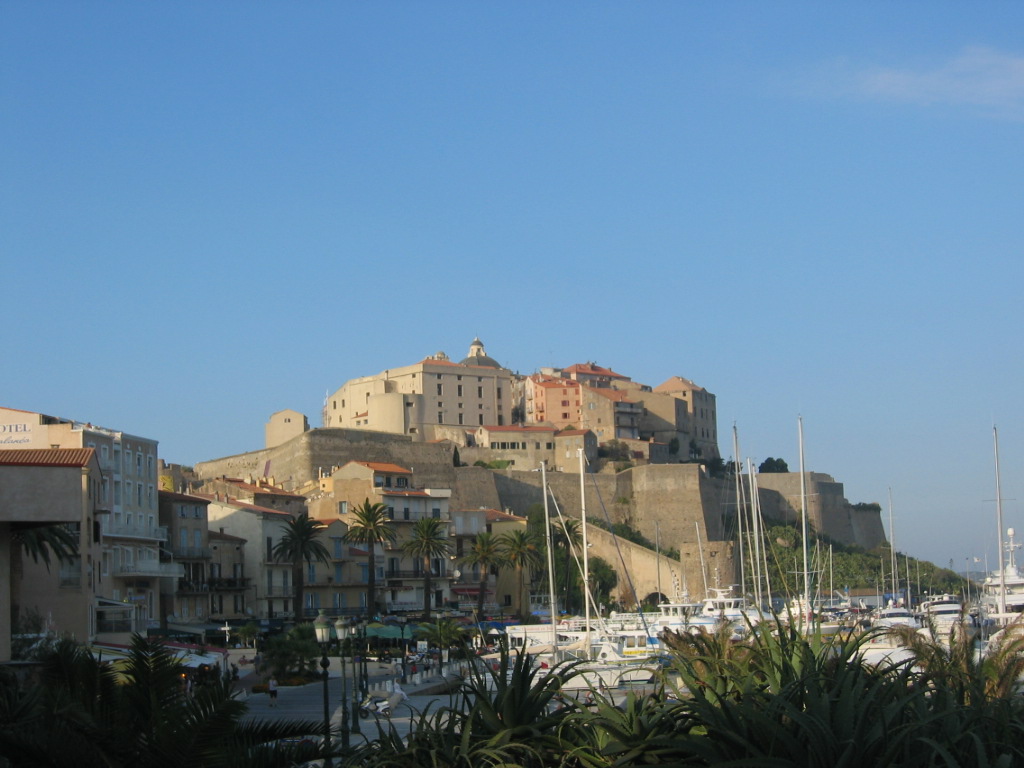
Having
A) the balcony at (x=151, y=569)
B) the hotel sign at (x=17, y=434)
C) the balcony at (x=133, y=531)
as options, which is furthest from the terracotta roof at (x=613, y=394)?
the hotel sign at (x=17, y=434)

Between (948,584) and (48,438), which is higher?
(48,438)

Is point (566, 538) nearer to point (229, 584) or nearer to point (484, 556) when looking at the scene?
point (484, 556)

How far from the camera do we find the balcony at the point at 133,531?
1853 inches

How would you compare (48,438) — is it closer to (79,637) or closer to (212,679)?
(79,637)

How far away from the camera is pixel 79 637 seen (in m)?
36.6

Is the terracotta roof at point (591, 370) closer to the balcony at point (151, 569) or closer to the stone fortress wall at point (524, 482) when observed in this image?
the stone fortress wall at point (524, 482)

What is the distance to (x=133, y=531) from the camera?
49.2 m

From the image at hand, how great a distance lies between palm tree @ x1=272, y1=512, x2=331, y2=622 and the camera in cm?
5688

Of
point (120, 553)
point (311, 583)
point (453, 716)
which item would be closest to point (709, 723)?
point (453, 716)

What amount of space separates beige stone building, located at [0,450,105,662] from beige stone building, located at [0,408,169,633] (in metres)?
0.64

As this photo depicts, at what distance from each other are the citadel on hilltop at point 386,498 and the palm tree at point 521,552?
36.5 inches

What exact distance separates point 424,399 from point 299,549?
2005 inches

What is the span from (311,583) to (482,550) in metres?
10.2

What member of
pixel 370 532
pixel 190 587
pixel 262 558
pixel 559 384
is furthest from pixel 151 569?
pixel 559 384
